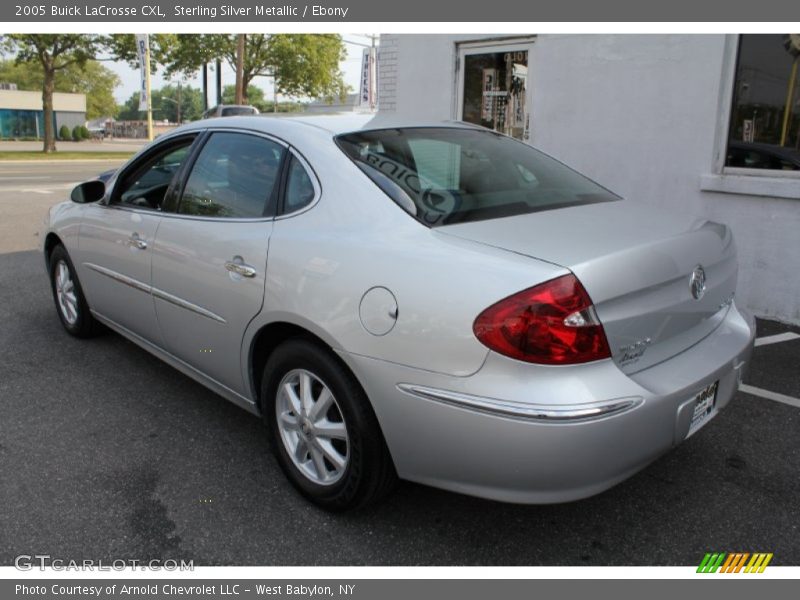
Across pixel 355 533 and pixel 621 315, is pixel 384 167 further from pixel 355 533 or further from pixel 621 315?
pixel 355 533

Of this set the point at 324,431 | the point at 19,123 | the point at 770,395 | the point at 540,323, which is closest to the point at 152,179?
the point at 324,431

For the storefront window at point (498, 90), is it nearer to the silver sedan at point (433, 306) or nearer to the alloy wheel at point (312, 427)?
the silver sedan at point (433, 306)

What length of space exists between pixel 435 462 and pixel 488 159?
1510 millimetres

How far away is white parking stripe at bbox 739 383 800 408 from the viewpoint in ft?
12.9

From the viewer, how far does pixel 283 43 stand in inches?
1553

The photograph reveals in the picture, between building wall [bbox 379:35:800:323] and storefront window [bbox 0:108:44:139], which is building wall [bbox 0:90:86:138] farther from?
building wall [bbox 379:35:800:323]

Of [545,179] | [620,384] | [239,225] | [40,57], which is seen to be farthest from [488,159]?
[40,57]

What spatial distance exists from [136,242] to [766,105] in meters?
5.18

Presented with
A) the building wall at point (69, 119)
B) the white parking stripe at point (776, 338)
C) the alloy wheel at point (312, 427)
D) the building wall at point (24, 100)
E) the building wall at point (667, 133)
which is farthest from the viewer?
the building wall at point (69, 119)

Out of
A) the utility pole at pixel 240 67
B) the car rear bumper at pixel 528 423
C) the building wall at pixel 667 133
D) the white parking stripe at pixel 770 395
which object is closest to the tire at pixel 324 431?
the car rear bumper at pixel 528 423

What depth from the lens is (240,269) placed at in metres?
2.91

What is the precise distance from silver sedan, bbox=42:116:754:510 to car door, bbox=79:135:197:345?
7cm

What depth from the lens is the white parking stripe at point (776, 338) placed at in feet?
16.6

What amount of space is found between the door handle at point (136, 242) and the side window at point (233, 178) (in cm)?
33
